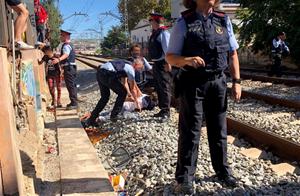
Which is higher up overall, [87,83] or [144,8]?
[144,8]

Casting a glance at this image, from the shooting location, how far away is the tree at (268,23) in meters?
19.9

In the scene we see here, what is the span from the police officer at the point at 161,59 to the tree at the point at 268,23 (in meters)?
13.2

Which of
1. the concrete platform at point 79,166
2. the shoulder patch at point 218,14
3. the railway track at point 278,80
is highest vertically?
the shoulder patch at point 218,14

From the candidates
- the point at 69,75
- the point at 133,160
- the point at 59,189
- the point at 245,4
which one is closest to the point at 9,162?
the point at 59,189

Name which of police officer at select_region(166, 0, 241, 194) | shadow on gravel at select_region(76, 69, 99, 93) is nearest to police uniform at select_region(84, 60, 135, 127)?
police officer at select_region(166, 0, 241, 194)

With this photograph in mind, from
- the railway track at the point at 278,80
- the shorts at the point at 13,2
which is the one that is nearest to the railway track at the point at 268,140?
the shorts at the point at 13,2

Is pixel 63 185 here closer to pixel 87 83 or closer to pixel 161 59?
pixel 161 59

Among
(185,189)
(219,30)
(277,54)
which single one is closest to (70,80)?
(185,189)

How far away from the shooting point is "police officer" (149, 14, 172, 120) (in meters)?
7.67

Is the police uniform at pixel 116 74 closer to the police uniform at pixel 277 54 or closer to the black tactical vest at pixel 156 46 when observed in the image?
the black tactical vest at pixel 156 46

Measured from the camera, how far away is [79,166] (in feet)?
16.8

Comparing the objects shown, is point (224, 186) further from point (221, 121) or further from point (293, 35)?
point (293, 35)

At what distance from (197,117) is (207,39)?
28.7 inches

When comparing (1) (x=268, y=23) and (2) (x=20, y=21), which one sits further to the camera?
(1) (x=268, y=23)
